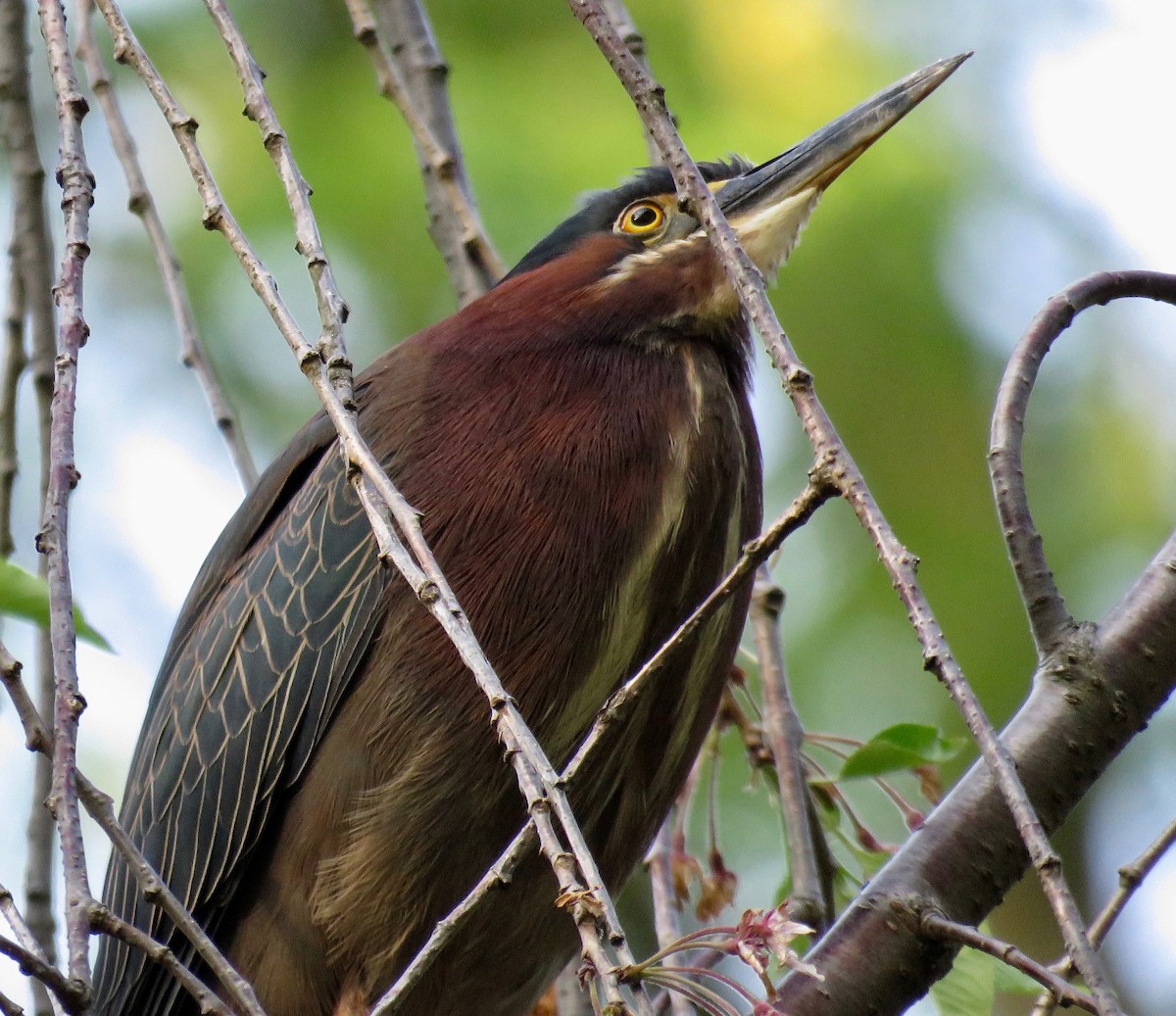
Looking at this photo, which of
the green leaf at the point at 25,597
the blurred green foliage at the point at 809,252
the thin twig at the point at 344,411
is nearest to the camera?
the thin twig at the point at 344,411

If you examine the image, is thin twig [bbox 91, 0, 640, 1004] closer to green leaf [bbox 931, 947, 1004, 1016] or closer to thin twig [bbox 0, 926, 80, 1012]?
thin twig [bbox 0, 926, 80, 1012]

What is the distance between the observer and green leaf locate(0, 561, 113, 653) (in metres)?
2.24

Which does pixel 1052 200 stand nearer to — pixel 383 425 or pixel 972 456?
pixel 972 456

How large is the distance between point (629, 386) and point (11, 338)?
4.50 feet

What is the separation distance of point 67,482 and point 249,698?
1.09 metres

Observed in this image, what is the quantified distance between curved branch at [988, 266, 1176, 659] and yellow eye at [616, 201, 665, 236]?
1173mm

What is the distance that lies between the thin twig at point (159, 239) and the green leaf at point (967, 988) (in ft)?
6.05

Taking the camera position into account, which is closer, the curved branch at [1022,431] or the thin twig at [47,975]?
the thin twig at [47,975]

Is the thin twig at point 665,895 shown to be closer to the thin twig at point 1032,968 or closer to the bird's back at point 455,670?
the bird's back at point 455,670

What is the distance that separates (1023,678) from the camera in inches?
266

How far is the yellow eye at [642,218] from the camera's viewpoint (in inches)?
138

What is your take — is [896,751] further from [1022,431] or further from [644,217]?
[644,217]

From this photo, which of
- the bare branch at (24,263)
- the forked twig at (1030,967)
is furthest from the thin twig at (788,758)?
the bare branch at (24,263)

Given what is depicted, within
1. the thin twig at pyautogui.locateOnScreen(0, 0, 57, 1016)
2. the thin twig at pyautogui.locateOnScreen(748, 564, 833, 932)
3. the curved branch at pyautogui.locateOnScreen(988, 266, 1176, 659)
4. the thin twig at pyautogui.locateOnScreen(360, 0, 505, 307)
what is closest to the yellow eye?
the thin twig at pyautogui.locateOnScreen(360, 0, 505, 307)
